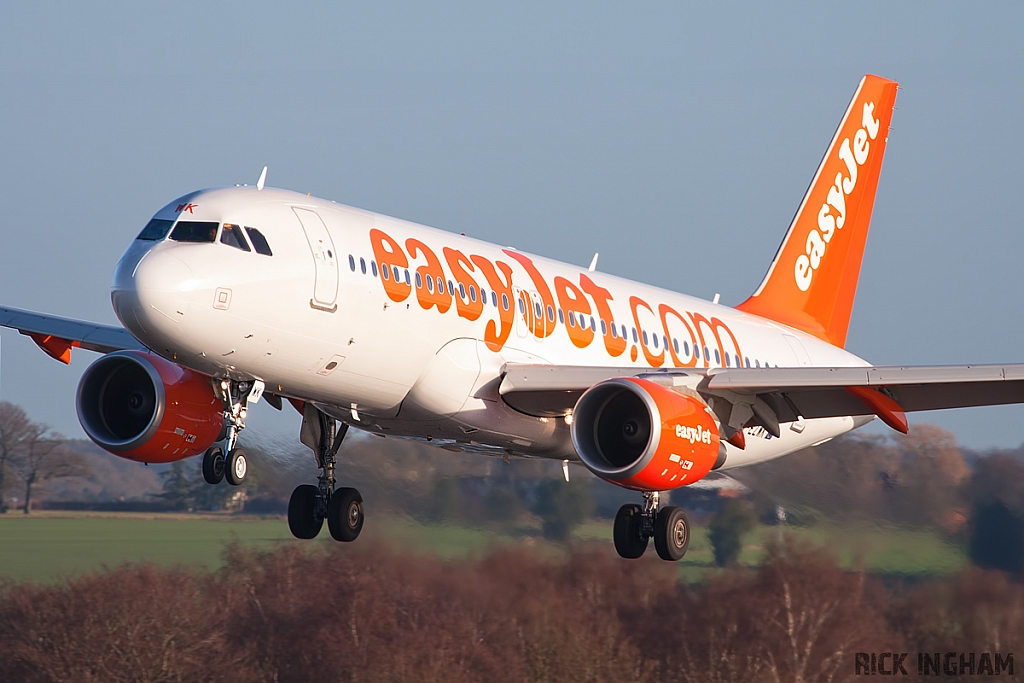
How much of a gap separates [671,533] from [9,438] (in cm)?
2038

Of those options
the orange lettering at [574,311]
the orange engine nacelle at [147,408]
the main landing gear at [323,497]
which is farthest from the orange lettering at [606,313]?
the orange engine nacelle at [147,408]

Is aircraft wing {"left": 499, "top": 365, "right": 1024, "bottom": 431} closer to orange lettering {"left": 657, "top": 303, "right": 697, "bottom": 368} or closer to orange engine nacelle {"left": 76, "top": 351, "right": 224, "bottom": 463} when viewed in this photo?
orange lettering {"left": 657, "top": 303, "right": 697, "bottom": 368}

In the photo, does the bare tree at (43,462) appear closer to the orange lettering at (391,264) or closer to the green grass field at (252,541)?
the green grass field at (252,541)

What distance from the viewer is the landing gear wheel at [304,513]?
23.7 meters

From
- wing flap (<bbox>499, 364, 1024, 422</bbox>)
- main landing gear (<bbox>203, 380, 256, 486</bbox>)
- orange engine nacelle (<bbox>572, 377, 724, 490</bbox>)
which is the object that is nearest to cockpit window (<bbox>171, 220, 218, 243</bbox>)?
main landing gear (<bbox>203, 380, 256, 486</bbox>)

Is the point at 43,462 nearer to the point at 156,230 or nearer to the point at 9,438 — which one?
the point at 9,438

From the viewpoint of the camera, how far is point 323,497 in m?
23.8

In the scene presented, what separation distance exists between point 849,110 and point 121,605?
2504 cm

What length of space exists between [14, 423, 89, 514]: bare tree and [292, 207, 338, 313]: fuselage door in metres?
20.4

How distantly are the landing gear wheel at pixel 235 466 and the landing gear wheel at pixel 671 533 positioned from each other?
7500mm

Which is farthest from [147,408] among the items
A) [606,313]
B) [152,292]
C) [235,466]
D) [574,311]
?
[606,313]

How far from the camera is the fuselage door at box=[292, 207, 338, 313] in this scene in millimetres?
18812

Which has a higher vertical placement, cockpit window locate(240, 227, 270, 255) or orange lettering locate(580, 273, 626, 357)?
orange lettering locate(580, 273, 626, 357)

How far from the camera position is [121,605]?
41.8 meters
